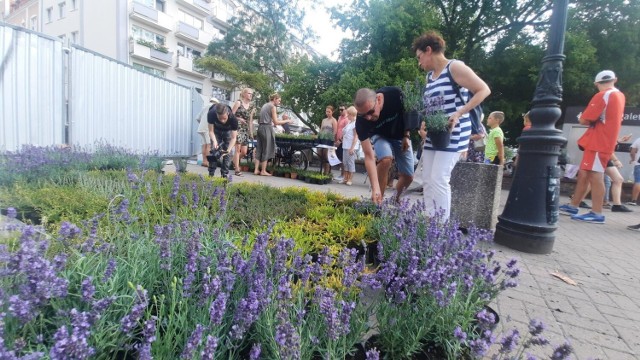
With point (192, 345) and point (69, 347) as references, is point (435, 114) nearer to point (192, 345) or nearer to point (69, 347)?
point (192, 345)

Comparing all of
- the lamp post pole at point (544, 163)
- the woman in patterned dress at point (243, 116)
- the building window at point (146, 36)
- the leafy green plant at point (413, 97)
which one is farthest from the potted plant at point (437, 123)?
the building window at point (146, 36)

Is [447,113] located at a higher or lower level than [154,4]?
lower

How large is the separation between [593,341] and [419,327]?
4.47 feet

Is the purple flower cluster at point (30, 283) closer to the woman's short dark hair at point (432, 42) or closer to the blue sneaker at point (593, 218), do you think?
the woman's short dark hair at point (432, 42)

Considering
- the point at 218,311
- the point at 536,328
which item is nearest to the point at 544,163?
the point at 536,328

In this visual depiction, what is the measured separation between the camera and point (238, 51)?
3453 cm

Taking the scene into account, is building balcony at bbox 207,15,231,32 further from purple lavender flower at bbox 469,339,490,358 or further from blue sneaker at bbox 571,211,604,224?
purple lavender flower at bbox 469,339,490,358

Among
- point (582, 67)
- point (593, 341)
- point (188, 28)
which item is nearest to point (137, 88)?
point (593, 341)

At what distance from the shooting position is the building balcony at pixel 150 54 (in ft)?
106

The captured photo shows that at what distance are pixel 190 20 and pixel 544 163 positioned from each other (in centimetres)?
4461

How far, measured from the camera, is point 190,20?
40406 mm

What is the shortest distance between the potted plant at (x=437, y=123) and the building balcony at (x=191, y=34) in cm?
4126

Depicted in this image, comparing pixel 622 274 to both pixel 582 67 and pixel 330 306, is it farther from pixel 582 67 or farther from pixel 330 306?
pixel 582 67

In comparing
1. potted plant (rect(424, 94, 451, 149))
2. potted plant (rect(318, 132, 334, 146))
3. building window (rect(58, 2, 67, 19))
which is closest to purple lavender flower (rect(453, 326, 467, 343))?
potted plant (rect(424, 94, 451, 149))
